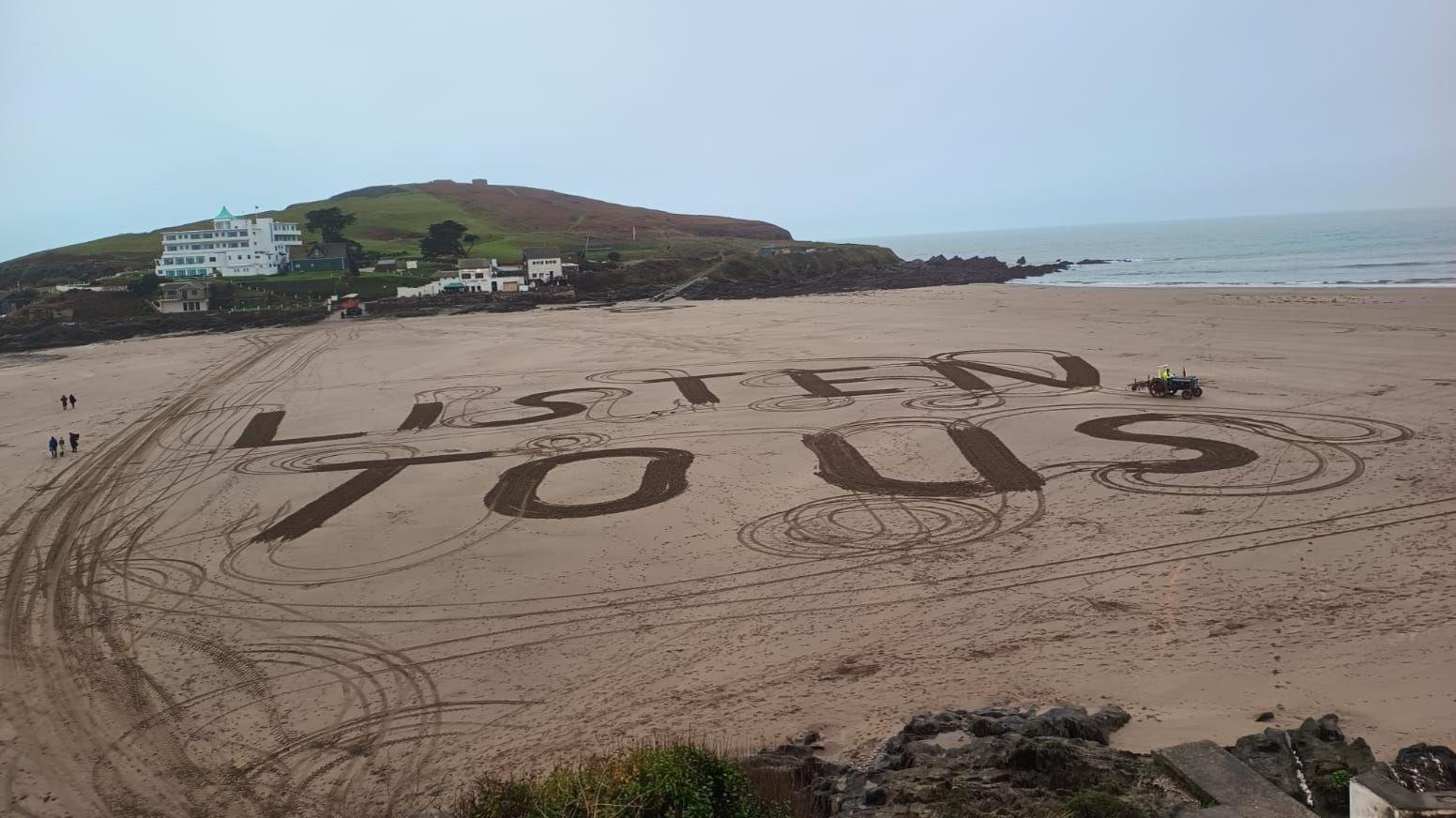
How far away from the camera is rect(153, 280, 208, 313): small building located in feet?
255

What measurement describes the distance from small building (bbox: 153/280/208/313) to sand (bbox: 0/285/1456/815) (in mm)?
52293

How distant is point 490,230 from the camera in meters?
144

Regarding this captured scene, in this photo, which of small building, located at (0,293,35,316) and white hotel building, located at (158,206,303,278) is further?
white hotel building, located at (158,206,303,278)

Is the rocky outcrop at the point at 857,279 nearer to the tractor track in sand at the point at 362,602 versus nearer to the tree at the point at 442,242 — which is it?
the tree at the point at 442,242

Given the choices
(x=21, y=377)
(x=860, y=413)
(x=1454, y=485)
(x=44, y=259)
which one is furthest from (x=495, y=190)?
(x=1454, y=485)

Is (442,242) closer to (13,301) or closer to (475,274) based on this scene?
(475,274)

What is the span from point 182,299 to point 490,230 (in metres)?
68.8

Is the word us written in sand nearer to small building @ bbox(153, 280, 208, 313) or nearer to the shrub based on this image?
the shrub

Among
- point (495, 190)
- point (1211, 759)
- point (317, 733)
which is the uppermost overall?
point (495, 190)

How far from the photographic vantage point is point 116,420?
33.1m

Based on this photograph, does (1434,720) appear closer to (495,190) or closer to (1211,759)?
(1211,759)

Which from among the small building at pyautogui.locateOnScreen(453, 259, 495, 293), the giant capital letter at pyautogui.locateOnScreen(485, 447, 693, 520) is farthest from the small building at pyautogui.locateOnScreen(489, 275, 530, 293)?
the giant capital letter at pyautogui.locateOnScreen(485, 447, 693, 520)

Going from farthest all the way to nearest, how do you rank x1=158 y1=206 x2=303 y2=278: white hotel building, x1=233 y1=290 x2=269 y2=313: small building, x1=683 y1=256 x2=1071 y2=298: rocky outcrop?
x1=158 y1=206 x2=303 y2=278: white hotel building < x1=683 y1=256 x2=1071 y2=298: rocky outcrop < x1=233 y1=290 x2=269 y2=313: small building

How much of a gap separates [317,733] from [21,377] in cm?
4807
